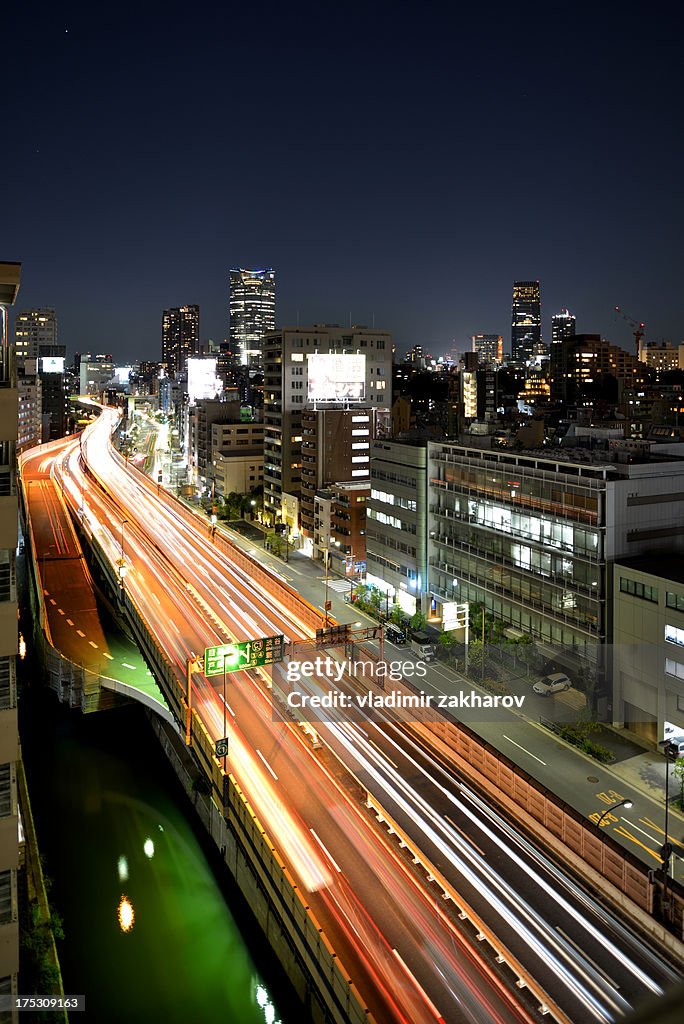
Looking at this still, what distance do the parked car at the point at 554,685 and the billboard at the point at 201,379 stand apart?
7791 cm

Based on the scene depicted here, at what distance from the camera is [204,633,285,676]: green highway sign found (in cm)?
2081

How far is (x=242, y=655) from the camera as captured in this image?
2141cm

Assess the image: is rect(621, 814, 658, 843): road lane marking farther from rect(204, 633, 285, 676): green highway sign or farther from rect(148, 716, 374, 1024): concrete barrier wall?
rect(204, 633, 285, 676): green highway sign

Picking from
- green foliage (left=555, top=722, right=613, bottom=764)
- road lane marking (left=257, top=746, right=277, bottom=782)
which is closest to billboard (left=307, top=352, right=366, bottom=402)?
green foliage (left=555, top=722, right=613, bottom=764)

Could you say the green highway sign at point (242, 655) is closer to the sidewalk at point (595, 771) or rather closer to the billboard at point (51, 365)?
the sidewalk at point (595, 771)

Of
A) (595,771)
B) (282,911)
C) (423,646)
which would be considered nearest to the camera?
(282,911)

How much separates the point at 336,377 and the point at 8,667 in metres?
45.0

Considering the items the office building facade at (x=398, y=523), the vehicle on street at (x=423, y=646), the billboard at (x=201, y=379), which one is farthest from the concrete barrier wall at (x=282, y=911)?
the billboard at (x=201, y=379)

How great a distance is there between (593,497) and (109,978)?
20.8m

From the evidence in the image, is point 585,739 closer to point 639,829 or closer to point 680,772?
point 680,772

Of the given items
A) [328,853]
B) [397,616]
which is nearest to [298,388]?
[397,616]

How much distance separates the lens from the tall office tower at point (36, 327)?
162 m

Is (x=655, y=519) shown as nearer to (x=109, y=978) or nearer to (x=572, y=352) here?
(x=109, y=978)

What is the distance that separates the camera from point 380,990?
501 inches
